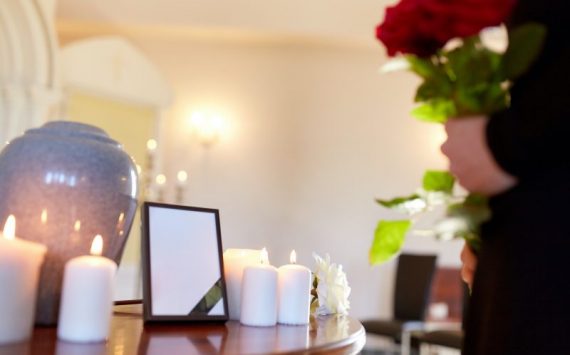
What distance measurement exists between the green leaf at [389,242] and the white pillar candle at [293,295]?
1.12 ft

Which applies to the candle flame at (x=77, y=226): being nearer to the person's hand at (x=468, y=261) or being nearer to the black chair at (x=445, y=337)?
the person's hand at (x=468, y=261)

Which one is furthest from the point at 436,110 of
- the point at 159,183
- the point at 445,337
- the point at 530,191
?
the point at 159,183

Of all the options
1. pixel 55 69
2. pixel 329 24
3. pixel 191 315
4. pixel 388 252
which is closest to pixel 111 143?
pixel 191 315

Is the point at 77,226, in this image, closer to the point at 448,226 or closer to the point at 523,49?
the point at 448,226

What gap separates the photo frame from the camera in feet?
3.53

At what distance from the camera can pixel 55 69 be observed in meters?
4.65

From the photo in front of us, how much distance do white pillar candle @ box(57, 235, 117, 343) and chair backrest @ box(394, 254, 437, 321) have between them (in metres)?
4.26

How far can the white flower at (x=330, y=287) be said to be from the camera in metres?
1.38

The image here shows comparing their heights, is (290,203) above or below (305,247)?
above

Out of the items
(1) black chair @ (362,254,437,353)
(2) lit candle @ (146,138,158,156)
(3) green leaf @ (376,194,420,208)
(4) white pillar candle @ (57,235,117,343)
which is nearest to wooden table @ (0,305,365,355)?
(4) white pillar candle @ (57,235,117,343)

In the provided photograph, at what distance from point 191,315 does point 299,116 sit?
4.66 metres

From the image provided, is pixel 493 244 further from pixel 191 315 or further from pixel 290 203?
pixel 290 203

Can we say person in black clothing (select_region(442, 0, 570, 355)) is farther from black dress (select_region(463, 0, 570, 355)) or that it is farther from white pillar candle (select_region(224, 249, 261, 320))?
white pillar candle (select_region(224, 249, 261, 320))

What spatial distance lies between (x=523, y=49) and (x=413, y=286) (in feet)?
14.3
